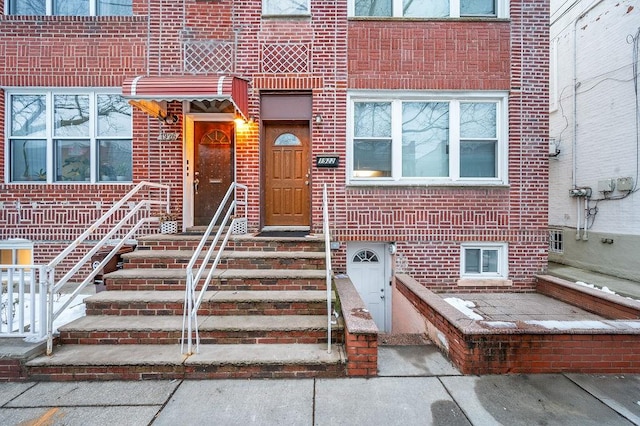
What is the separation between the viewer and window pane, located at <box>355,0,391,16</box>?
19.6ft

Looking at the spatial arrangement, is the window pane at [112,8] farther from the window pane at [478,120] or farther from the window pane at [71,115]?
the window pane at [478,120]

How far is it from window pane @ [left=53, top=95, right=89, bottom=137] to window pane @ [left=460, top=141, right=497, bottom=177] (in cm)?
754

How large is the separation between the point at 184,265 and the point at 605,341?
5.48 meters

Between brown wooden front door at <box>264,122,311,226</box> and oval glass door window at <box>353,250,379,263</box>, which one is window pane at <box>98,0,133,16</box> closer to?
brown wooden front door at <box>264,122,311,226</box>

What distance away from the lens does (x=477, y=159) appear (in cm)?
605

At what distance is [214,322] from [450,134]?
5391 mm

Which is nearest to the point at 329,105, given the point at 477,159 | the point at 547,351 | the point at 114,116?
the point at 477,159

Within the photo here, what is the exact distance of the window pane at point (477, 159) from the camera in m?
6.04

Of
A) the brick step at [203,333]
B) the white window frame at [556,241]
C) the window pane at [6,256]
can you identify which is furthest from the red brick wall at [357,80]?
the white window frame at [556,241]

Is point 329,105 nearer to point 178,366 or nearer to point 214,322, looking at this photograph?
point 214,322

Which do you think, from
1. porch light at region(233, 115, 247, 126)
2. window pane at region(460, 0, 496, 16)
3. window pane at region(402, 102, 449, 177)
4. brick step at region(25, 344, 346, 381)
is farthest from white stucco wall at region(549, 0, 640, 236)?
porch light at region(233, 115, 247, 126)

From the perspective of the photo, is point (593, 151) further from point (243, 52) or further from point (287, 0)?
point (243, 52)

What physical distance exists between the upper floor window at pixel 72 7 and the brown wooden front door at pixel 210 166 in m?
2.61

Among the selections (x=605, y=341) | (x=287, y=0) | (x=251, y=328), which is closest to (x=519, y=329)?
(x=605, y=341)
